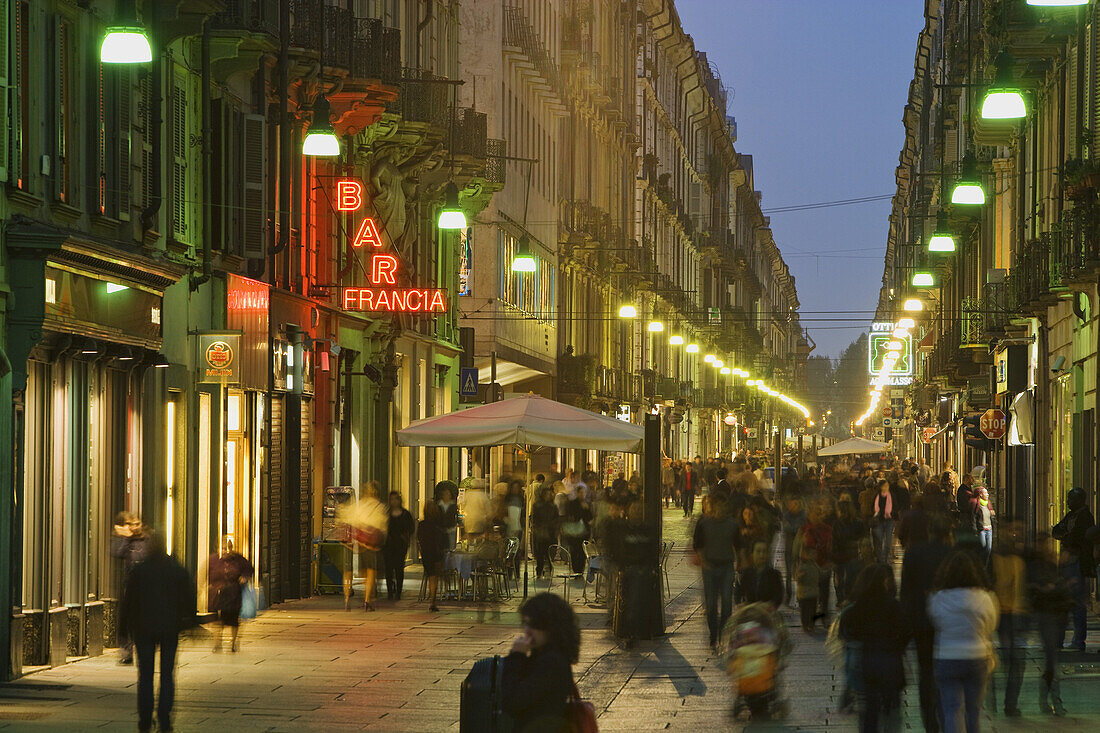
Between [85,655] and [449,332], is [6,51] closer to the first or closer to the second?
[85,655]

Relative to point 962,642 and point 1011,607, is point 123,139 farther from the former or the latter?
point 962,642

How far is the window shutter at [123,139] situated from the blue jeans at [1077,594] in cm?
1030

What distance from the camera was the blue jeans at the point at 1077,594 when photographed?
17.9 m

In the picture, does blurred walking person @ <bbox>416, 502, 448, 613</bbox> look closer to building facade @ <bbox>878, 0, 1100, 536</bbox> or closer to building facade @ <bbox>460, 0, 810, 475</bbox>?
building facade @ <bbox>878, 0, 1100, 536</bbox>

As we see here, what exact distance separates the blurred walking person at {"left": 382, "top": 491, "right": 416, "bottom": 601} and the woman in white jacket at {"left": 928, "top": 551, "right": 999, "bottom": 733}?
46.5 feet

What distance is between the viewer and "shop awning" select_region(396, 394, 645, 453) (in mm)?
23594

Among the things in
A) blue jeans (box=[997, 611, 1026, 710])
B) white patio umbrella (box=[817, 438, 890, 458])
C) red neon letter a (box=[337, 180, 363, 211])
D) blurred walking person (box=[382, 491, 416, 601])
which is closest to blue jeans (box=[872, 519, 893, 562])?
blurred walking person (box=[382, 491, 416, 601])

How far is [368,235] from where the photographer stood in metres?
28.1

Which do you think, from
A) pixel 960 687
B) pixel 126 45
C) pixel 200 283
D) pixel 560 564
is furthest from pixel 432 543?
pixel 960 687

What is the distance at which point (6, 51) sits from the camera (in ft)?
52.6

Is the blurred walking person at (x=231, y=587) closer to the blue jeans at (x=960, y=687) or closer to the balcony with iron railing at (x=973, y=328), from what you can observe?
the blue jeans at (x=960, y=687)

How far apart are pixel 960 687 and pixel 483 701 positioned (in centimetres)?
376

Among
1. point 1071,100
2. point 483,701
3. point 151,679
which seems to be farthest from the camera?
point 1071,100

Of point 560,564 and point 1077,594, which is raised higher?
point 1077,594
